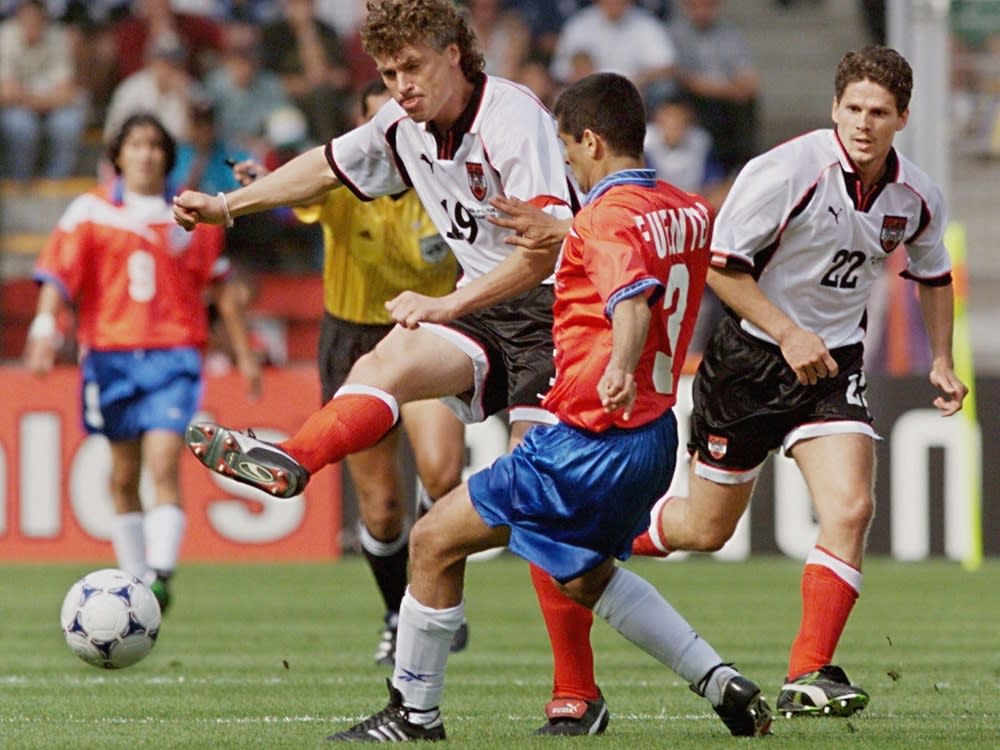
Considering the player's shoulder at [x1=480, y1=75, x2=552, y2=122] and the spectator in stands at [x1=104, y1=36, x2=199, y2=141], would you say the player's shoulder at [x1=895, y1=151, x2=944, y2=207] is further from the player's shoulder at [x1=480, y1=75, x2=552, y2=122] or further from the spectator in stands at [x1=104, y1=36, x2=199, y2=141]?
the spectator in stands at [x1=104, y1=36, x2=199, y2=141]

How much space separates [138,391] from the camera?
951cm

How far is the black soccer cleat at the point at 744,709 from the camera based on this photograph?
536 centimetres

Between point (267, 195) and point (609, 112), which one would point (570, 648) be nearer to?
point (609, 112)

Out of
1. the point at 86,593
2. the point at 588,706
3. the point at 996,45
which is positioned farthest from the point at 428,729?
the point at 996,45

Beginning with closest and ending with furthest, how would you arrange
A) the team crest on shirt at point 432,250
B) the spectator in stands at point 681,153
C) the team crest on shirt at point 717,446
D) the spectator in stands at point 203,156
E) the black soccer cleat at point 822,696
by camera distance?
the black soccer cleat at point 822,696 < the team crest on shirt at point 717,446 < the team crest on shirt at point 432,250 < the spectator in stands at point 203,156 < the spectator in stands at point 681,153

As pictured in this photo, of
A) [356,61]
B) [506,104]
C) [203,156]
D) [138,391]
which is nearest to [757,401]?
[506,104]

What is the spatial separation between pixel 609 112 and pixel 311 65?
1197 centimetres

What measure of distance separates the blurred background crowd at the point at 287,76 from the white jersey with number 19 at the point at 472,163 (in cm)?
945

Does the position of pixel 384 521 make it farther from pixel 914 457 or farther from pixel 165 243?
pixel 914 457

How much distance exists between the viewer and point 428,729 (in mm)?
5379

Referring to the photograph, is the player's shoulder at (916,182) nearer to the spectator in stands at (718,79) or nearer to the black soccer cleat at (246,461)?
the black soccer cleat at (246,461)

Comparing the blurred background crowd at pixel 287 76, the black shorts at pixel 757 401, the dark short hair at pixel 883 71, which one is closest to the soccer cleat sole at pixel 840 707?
the black shorts at pixel 757 401

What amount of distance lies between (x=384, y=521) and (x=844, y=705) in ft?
8.97

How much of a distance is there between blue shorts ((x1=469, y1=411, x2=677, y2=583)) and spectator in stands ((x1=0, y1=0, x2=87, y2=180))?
12.2 metres
